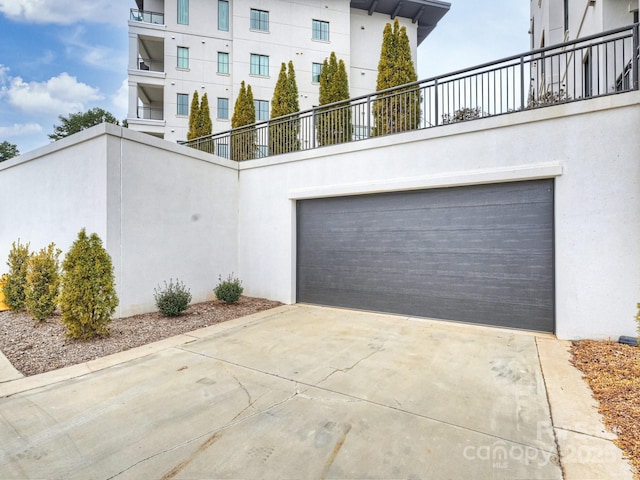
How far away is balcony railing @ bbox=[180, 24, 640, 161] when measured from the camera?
5445 millimetres

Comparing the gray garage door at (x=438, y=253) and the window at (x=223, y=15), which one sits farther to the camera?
the window at (x=223, y=15)

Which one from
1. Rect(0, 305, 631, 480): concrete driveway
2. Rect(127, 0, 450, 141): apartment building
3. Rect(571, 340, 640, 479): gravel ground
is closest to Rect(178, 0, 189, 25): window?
Rect(127, 0, 450, 141): apartment building

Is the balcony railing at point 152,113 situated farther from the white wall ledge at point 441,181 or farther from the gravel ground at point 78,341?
the white wall ledge at point 441,181

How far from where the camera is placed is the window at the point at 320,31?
20.5m

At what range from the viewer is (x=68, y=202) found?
644cm

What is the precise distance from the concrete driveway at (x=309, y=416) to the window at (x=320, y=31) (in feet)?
71.2

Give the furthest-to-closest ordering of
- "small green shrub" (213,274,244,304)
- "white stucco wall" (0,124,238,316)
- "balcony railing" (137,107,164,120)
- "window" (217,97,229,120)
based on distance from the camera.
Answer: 1. "balcony railing" (137,107,164,120)
2. "window" (217,97,229,120)
3. "small green shrub" (213,274,244,304)
4. "white stucco wall" (0,124,238,316)

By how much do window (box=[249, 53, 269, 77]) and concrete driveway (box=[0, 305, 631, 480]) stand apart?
19.4m

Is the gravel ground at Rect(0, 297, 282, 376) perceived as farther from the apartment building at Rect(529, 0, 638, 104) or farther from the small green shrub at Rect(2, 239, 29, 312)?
the apartment building at Rect(529, 0, 638, 104)

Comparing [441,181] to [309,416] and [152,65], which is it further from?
[152,65]

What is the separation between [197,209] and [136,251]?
1695 mm

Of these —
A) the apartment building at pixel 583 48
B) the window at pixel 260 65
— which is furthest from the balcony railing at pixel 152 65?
A: the apartment building at pixel 583 48

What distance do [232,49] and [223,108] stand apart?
3680mm

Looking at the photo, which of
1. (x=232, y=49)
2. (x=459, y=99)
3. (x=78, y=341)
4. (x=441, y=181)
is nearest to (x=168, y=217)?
(x=78, y=341)
